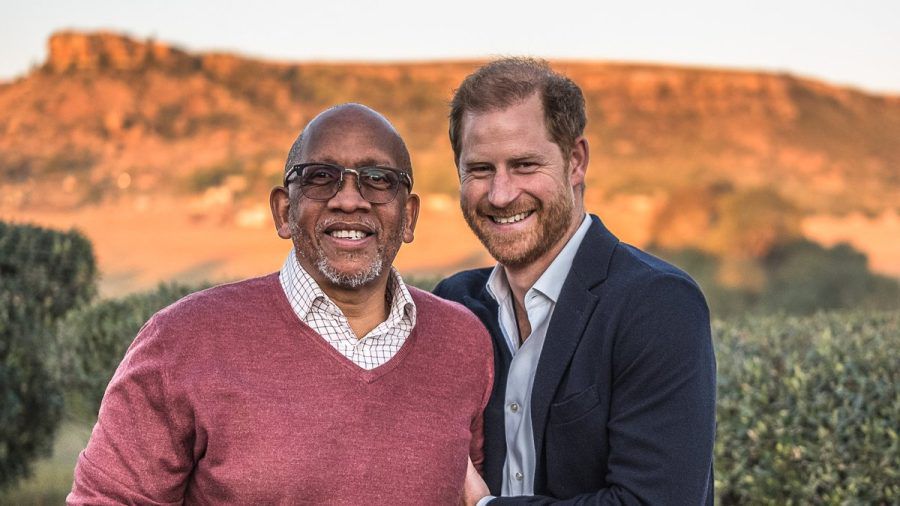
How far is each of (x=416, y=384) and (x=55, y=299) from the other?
6319 mm

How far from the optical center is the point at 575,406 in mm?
3014

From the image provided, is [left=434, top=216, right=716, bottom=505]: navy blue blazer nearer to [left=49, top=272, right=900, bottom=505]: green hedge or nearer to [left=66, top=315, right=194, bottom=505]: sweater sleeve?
[left=66, top=315, right=194, bottom=505]: sweater sleeve

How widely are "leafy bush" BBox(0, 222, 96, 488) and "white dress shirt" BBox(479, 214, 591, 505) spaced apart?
5.10 m

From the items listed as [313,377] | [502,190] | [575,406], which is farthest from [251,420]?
[502,190]

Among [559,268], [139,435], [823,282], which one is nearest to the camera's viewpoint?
[139,435]

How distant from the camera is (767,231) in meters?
18.7

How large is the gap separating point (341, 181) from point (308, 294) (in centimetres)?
34

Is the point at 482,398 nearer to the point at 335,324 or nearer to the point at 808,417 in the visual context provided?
the point at 335,324

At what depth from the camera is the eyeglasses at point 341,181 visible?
2869 mm

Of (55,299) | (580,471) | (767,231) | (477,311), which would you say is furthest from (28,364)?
(767,231)

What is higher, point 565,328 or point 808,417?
point 565,328

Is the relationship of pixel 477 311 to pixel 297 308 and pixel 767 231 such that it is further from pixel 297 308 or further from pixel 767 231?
pixel 767 231

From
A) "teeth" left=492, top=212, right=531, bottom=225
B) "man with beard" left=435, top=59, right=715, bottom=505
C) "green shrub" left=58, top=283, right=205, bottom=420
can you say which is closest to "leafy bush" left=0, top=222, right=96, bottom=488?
"green shrub" left=58, top=283, right=205, bottom=420

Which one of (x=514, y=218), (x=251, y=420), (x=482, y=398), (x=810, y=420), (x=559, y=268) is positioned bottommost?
(x=810, y=420)
